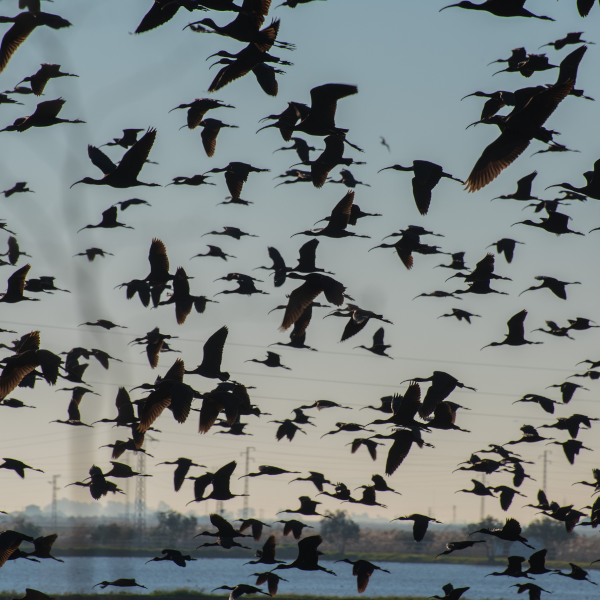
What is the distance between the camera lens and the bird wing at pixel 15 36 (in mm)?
12656

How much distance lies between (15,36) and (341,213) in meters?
6.34

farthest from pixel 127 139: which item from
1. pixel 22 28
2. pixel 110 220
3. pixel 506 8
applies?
pixel 506 8

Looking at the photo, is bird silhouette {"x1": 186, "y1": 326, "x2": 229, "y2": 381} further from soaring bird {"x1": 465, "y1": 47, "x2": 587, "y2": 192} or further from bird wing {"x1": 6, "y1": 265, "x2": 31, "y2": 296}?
soaring bird {"x1": 465, "y1": 47, "x2": 587, "y2": 192}

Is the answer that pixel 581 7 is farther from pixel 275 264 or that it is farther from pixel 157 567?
pixel 157 567

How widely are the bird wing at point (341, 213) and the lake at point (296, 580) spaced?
56.3 metres

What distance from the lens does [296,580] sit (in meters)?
99.7

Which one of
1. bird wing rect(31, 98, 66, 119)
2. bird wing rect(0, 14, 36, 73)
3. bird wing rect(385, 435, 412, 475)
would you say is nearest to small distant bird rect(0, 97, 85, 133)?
bird wing rect(31, 98, 66, 119)

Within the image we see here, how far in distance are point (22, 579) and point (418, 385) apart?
8046 centimetres

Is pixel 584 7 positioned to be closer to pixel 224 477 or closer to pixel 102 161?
pixel 102 161

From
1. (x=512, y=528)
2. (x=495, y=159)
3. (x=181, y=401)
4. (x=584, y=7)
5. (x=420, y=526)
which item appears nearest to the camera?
(x=495, y=159)

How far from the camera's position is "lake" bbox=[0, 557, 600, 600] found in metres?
77.7

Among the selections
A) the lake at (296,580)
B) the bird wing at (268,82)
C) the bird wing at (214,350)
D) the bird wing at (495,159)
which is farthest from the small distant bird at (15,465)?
the lake at (296,580)

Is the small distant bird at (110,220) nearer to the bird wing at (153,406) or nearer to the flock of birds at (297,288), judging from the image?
the flock of birds at (297,288)

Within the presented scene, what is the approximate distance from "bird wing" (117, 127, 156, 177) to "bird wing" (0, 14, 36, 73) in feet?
7.82
